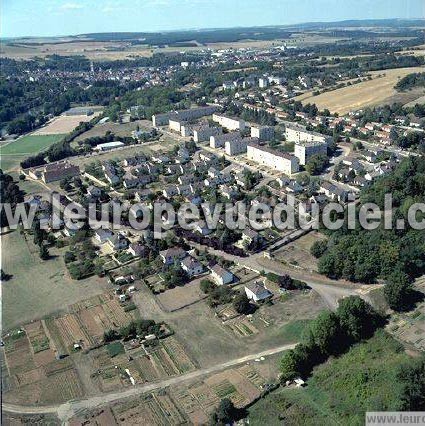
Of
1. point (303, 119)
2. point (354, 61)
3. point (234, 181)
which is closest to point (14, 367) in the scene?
point (234, 181)

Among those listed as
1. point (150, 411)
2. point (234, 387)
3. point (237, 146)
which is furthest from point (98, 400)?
point (237, 146)

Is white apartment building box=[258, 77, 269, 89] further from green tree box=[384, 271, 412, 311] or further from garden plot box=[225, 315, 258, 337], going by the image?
garden plot box=[225, 315, 258, 337]

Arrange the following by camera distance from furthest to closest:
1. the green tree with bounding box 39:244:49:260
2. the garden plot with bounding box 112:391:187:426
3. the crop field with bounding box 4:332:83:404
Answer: the green tree with bounding box 39:244:49:260
the crop field with bounding box 4:332:83:404
the garden plot with bounding box 112:391:187:426

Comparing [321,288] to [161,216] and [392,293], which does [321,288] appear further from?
[161,216]

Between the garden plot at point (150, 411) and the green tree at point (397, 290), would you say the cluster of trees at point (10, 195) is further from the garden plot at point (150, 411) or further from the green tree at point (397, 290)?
the green tree at point (397, 290)

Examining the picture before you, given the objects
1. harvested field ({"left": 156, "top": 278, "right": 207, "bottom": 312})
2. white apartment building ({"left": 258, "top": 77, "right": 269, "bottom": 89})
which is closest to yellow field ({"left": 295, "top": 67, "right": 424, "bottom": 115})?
white apartment building ({"left": 258, "top": 77, "right": 269, "bottom": 89})

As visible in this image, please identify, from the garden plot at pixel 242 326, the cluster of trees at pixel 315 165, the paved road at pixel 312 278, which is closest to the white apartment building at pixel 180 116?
the cluster of trees at pixel 315 165

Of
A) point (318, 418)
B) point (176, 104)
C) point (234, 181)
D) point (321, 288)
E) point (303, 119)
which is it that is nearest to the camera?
point (318, 418)
